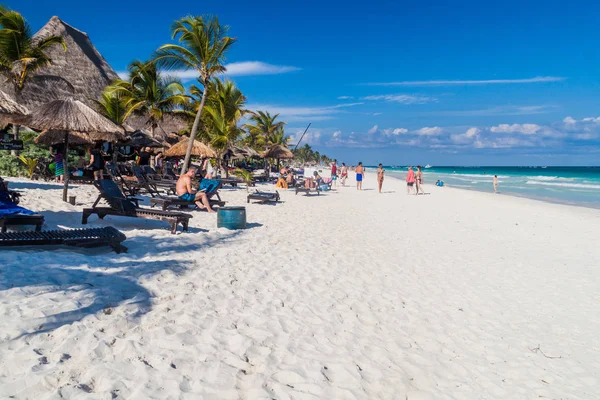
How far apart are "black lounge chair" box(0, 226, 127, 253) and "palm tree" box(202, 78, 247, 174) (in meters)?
16.4

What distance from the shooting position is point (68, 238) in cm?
458

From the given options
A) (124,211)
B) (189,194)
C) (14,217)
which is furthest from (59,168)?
(14,217)

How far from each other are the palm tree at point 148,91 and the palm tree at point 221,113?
1591 millimetres

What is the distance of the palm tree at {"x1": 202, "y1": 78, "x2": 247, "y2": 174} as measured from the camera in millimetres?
20891

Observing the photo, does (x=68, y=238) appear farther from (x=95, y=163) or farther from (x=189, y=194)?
(x=95, y=163)

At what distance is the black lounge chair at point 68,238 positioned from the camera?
14.2 ft

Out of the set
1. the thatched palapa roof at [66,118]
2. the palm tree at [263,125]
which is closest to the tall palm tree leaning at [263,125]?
the palm tree at [263,125]

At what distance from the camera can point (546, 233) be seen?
30.8ft

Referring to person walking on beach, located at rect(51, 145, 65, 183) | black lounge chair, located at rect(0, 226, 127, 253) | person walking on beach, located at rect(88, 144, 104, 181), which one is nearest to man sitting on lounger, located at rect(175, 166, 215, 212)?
black lounge chair, located at rect(0, 226, 127, 253)

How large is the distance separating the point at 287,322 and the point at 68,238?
2.94 meters

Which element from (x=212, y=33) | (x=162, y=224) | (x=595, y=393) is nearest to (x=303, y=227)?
(x=162, y=224)

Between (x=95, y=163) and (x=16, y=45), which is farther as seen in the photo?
(x=16, y=45)

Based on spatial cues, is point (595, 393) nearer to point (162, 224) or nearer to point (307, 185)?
point (162, 224)

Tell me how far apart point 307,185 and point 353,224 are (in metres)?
8.77
